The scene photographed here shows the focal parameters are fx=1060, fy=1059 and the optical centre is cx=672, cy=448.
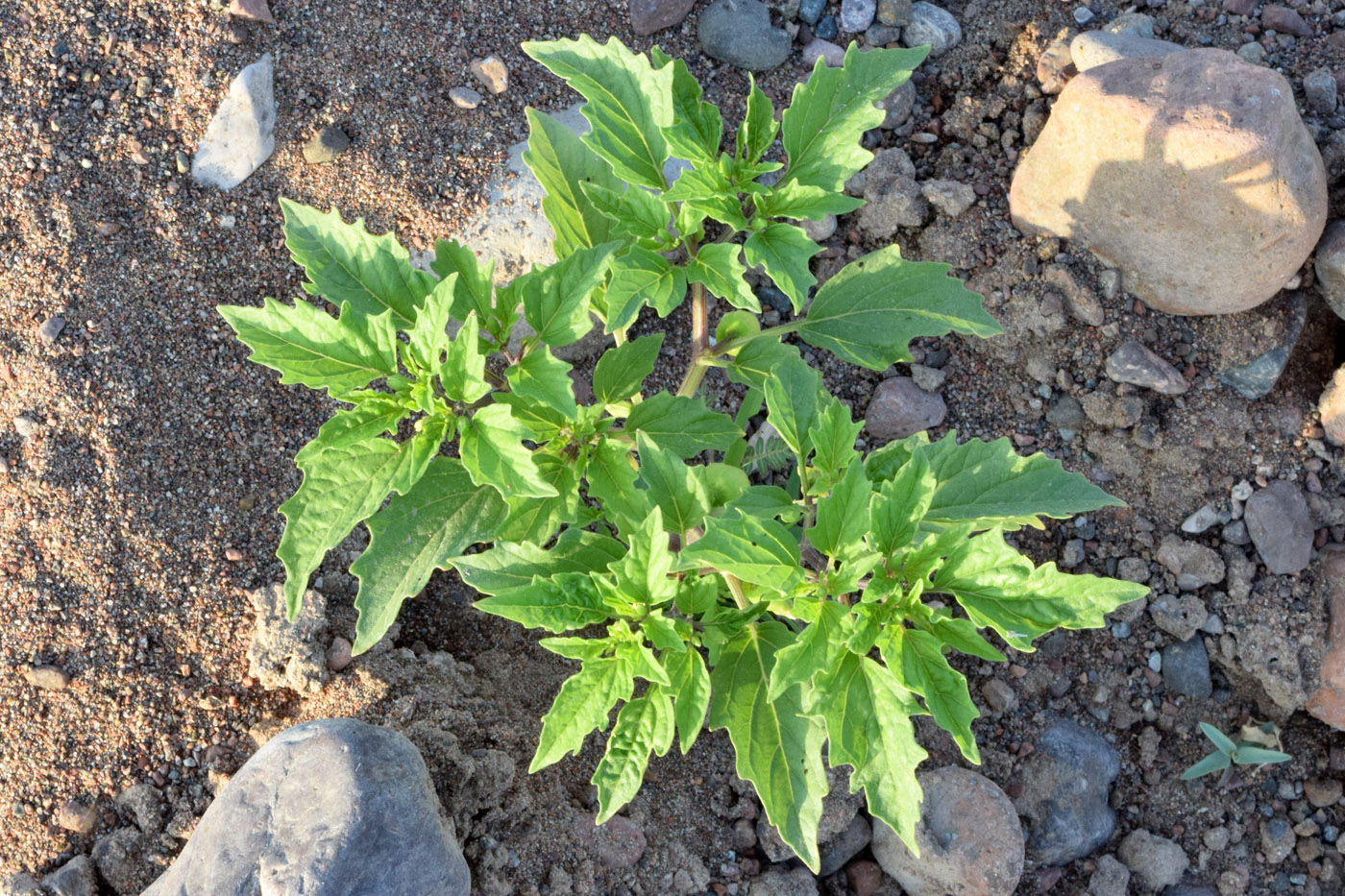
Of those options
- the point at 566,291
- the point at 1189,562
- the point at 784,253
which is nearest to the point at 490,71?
the point at 566,291

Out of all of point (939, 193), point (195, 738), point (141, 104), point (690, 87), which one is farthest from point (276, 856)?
point (939, 193)

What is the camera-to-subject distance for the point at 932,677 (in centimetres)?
243

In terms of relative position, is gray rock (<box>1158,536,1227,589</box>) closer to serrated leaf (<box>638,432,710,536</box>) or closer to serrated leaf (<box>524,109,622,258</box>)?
serrated leaf (<box>638,432,710,536</box>)

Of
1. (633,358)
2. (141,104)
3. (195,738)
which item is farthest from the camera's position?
(141,104)

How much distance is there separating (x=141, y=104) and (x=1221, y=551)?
4483 mm

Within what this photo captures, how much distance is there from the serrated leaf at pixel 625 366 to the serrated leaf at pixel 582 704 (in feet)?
2.73

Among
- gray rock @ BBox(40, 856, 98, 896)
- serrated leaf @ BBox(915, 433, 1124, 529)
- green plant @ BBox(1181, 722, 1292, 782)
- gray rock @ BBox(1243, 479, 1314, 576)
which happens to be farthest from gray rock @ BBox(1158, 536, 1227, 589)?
gray rock @ BBox(40, 856, 98, 896)

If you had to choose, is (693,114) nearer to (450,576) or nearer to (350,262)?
(350,262)

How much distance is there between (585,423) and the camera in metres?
2.89

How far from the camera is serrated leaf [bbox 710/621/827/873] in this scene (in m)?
2.90

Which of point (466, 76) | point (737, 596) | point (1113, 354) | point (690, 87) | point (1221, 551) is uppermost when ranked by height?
Answer: point (690, 87)

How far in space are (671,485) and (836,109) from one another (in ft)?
3.94

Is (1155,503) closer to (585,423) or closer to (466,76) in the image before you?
(585,423)

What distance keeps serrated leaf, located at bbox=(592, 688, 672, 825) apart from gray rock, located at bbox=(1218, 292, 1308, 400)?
2.73m
